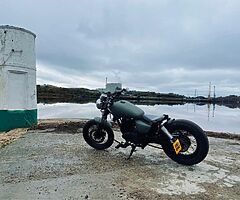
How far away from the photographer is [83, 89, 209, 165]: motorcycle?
14.8ft

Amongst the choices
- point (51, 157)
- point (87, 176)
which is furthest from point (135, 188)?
point (51, 157)

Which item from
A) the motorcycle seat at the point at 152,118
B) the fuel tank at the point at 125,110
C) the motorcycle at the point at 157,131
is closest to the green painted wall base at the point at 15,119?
the motorcycle at the point at 157,131

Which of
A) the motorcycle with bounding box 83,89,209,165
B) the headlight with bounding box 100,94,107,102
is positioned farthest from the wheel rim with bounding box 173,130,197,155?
the headlight with bounding box 100,94,107,102

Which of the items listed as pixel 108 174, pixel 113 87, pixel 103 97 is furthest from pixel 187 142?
pixel 103 97

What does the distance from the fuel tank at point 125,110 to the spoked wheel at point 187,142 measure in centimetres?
55

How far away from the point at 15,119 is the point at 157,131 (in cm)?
514

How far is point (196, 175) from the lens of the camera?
4066 millimetres

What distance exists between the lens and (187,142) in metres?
4.61

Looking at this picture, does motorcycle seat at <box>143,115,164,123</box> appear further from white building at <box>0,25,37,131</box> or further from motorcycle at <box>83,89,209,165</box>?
white building at <box>0,25,37,131</box>

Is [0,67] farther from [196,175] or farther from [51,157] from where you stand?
[196,175]

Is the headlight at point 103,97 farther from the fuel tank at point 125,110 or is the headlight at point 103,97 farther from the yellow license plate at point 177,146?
the yellow license plate at point 177,146

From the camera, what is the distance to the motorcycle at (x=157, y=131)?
4496 millimetres

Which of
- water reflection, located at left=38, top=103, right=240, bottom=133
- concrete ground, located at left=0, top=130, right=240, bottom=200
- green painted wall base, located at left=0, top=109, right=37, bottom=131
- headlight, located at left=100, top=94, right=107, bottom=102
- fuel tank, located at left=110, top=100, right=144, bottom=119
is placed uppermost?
headlight, located at left=100, top=94, right=107, bottom=102

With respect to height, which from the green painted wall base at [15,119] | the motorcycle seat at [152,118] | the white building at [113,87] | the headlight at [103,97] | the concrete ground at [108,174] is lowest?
the concrete ground at [108,174]
